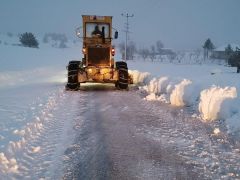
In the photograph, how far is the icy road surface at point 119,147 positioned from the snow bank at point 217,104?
0.44 meters

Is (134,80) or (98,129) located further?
(134,80)

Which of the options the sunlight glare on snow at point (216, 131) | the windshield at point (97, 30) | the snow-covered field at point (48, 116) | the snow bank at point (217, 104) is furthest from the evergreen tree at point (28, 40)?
the sunlight glare on snow at point (216, 131)

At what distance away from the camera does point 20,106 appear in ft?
38.0

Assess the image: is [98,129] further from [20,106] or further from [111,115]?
[20,106]

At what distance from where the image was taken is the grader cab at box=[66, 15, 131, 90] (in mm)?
16453

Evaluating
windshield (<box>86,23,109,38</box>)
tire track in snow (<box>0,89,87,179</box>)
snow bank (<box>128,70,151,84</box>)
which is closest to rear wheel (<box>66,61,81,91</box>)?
windshield (<box>86,23,109,38</box>)

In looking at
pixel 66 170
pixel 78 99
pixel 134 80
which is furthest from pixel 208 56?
pixel 66 170

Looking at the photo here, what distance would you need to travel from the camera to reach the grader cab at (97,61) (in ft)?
54.0

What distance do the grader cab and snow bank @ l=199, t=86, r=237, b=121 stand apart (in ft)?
21.2

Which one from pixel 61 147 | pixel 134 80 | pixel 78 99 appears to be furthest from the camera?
pixel 134 80

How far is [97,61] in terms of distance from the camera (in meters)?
16.9

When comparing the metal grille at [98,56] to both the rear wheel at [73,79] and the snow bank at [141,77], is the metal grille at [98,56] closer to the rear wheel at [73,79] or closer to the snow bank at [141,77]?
the rear wheel at [73,79]

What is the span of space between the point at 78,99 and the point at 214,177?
28.7ft

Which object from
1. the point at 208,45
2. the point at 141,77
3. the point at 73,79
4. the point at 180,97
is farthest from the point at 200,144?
the point at 208,45
